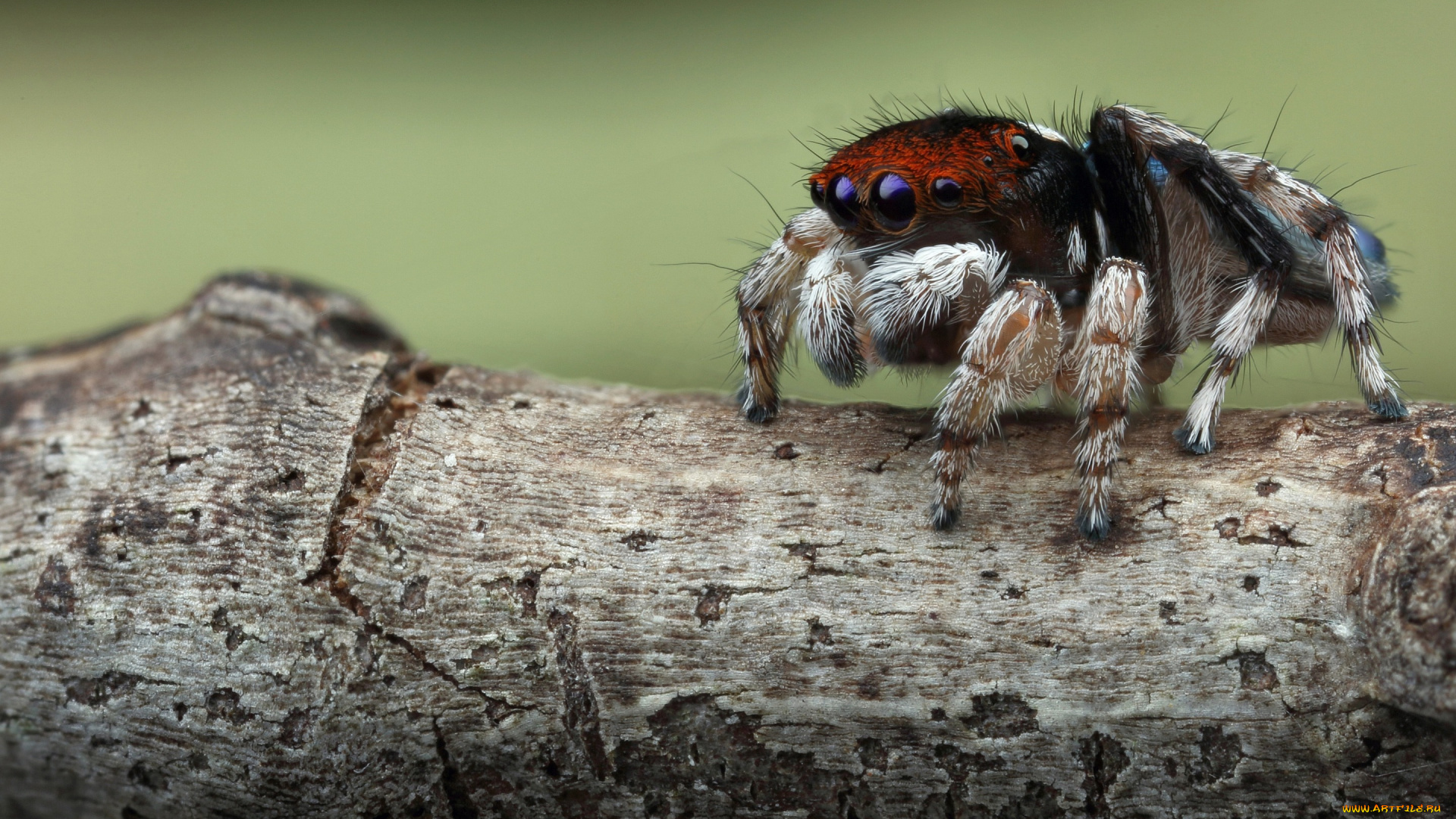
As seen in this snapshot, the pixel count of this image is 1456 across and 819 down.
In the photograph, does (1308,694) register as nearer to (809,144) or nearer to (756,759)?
(756,759)

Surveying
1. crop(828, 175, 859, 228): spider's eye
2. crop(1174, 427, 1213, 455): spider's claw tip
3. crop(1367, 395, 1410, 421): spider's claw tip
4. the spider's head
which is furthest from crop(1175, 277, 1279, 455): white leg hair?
crop(828, 175, 859, 228): spider's eye

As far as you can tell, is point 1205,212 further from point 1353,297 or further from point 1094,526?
point 1094,526

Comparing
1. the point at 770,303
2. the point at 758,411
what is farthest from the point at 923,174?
the point at 758,411

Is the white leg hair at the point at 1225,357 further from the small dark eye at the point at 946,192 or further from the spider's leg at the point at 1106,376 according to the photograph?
the small dark eye at the point at 946,192

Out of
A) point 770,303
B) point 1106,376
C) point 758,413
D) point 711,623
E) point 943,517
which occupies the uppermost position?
point 770,303

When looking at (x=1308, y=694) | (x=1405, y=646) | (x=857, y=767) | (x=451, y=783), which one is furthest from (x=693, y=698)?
(x=1405, y=646)

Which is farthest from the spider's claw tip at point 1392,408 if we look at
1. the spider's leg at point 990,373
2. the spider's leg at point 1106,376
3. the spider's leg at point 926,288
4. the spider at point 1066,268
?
the spider's leg at point 926,288

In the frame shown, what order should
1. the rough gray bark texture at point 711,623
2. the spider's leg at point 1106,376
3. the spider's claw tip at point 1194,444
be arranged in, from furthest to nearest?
1. the spider's claw tip at point 1194,444
2. the spider's leg at point 1106,376
3. the rough gray bark texture at point 711,623
